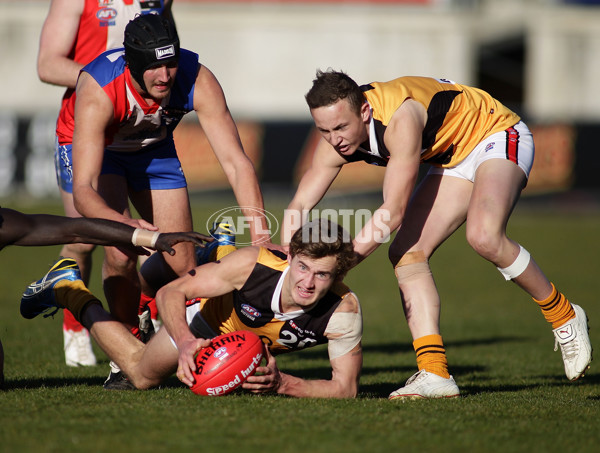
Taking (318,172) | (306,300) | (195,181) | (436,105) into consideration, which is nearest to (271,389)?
(306,300)

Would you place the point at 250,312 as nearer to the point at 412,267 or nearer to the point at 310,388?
the point at 310,388

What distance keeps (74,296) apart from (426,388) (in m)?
2.39

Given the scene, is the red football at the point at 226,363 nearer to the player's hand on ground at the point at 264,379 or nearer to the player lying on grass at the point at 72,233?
the player's hand on ground at the point at 264,379

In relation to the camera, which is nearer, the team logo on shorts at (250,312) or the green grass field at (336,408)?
the green grass field at (336,408)

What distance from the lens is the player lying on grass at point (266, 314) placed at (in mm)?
4609

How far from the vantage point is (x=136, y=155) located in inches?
233

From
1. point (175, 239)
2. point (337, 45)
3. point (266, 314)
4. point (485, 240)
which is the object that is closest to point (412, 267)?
point (485, 240)

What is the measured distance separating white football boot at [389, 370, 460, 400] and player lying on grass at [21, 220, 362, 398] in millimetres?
321

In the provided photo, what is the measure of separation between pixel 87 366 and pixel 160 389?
1486mm

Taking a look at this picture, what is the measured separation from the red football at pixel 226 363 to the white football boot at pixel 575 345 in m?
2.09

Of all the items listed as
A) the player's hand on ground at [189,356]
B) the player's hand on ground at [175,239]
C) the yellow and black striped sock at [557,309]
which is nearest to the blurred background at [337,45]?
the yellow and black striped sock at [557,309]

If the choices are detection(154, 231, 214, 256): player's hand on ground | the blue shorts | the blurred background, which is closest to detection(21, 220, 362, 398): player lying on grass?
detection(154, 231, 214, 256): player's hand on ground

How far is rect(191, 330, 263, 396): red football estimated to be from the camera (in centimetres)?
459

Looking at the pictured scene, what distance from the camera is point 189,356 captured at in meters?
4.51
